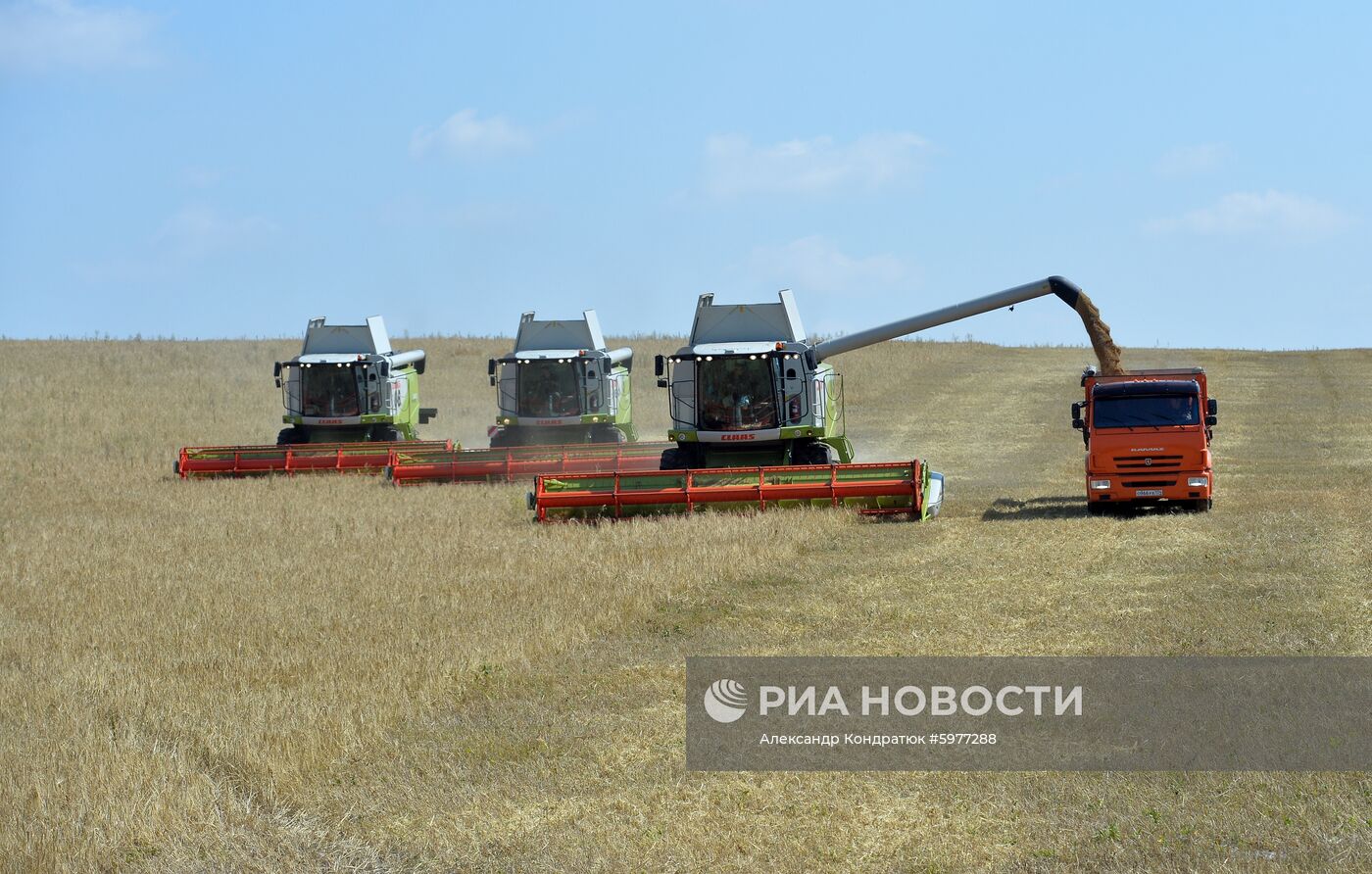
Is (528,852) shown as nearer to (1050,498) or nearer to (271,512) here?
(271,512)

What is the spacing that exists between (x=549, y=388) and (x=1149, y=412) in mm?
12797

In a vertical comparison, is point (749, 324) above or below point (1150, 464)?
above

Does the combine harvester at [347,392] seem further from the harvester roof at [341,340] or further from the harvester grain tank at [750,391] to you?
the harvester grain tank at [750,391]

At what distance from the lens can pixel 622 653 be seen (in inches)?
400

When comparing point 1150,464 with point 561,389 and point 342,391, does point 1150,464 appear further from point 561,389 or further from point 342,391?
point 342,391

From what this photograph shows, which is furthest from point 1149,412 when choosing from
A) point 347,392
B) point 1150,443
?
point 347,392

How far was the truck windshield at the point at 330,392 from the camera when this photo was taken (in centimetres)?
2889

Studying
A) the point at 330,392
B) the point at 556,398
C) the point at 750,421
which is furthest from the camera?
the point at 330,392

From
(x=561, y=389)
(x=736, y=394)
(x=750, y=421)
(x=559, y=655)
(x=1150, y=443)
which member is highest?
(x=561, y=389)

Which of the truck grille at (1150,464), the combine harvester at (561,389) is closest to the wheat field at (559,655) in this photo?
the truck grille at (1150,464)

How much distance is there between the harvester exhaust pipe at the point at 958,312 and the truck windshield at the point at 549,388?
21.1 ft

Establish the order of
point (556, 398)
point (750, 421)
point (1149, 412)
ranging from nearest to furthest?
point (1149, 412)
point (750, 421)
point (556, 398)

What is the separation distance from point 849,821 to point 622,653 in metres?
3.78

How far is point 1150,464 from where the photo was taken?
18375 millimetres
